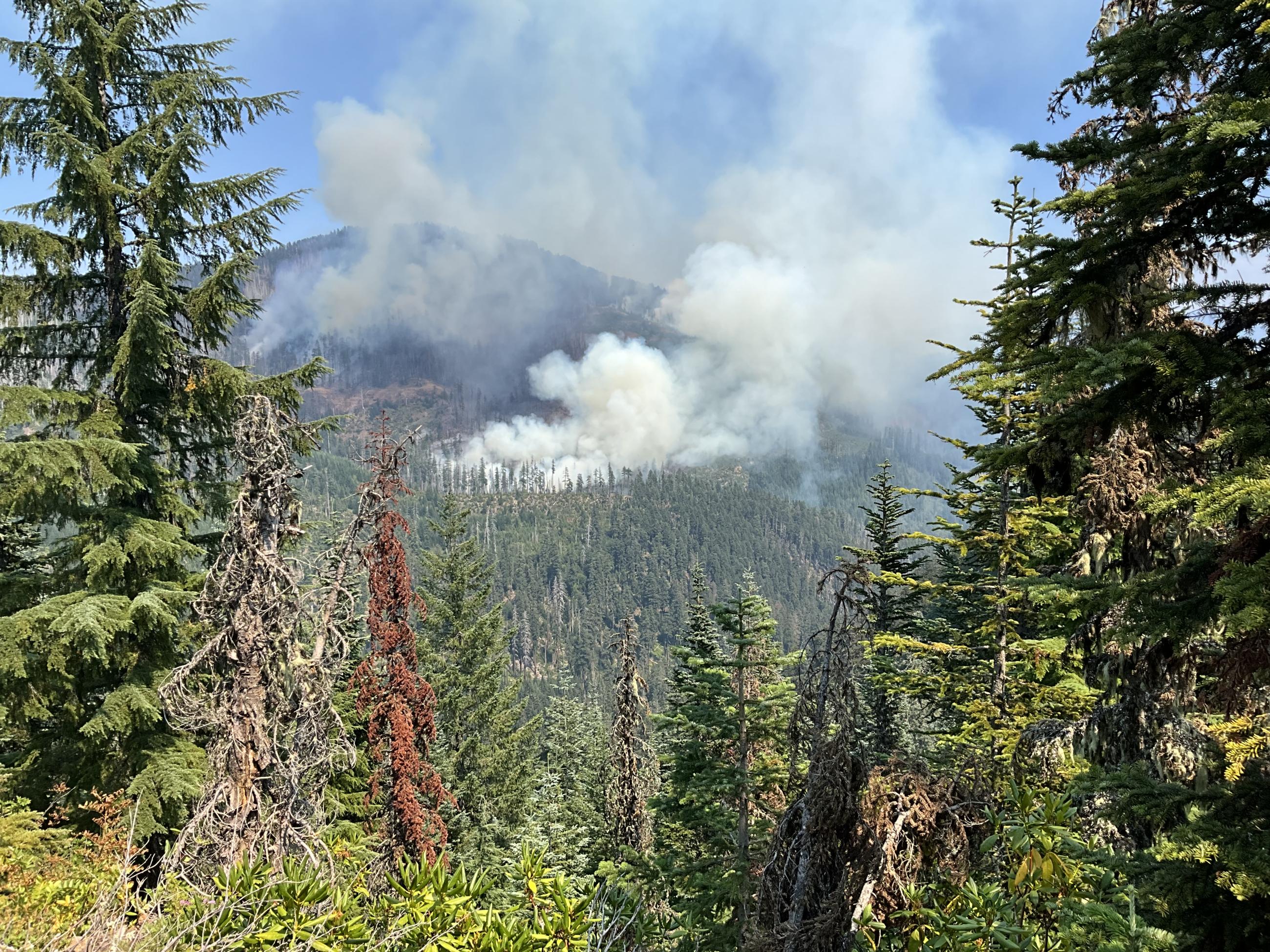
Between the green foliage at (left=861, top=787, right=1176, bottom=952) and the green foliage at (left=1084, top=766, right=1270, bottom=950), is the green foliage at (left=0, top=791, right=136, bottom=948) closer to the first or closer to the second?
the green foliage at (left=861, top=787, right=1176, bottom=952)

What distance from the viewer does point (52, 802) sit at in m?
9.35

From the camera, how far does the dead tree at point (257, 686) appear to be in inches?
242

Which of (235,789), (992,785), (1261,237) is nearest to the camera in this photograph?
(1261,237)

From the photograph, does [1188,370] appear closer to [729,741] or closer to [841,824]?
[841,824]

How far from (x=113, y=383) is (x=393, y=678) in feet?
19.7

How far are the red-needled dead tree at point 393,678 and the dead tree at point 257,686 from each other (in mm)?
1802

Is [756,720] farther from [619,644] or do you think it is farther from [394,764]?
[394,764]

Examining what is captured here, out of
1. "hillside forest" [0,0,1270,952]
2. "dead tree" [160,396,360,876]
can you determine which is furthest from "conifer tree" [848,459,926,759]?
"dead tree" [160,396,360,876]

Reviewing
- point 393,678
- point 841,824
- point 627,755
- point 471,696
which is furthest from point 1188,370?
point 471,696

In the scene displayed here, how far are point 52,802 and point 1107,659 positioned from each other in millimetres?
13323

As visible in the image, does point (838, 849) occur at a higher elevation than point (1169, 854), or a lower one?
lower

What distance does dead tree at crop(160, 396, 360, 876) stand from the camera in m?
Answer: 6.15

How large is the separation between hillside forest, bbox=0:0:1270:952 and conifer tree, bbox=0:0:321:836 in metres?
0.06

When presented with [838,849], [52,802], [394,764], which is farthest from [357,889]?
[52,802]
